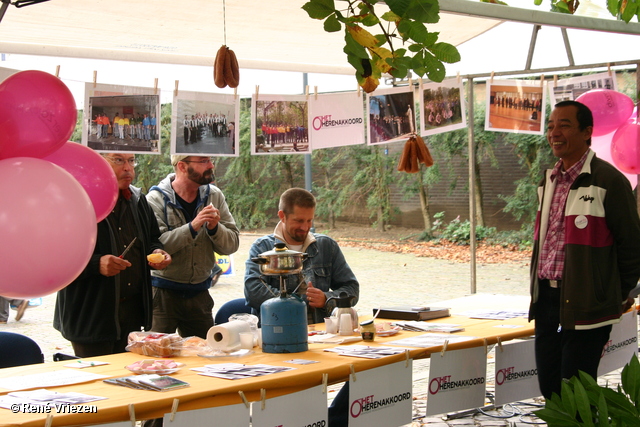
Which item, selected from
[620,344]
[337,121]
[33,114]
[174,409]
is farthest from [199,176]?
[620,344]

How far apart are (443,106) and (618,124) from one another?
1.34 metres

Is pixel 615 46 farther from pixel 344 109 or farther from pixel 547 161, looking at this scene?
pixel 344 109

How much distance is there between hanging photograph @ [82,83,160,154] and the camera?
14.4 ft

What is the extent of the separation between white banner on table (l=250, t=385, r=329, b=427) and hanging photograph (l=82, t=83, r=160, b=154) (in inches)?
92.2

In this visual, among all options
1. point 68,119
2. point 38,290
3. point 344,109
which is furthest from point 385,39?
point 344,109

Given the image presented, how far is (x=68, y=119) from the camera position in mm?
2504

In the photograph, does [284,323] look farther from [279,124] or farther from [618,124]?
[618,124]


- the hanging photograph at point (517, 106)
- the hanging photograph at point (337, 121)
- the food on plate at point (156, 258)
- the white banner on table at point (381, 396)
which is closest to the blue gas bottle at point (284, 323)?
the white banner on table at point (381, 396)

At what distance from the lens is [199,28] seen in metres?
4.68

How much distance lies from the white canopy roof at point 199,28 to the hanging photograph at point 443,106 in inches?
17.4

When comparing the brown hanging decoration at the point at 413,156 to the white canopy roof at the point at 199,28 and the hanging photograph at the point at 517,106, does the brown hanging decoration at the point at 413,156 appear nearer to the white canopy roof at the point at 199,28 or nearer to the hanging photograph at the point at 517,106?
the white canopy roof at the point at 199,28

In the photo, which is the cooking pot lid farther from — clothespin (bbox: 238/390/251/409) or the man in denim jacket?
clothespin (bbox: 238/390/251/409)

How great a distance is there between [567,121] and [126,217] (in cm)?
235

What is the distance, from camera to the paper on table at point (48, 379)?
2527 mm
